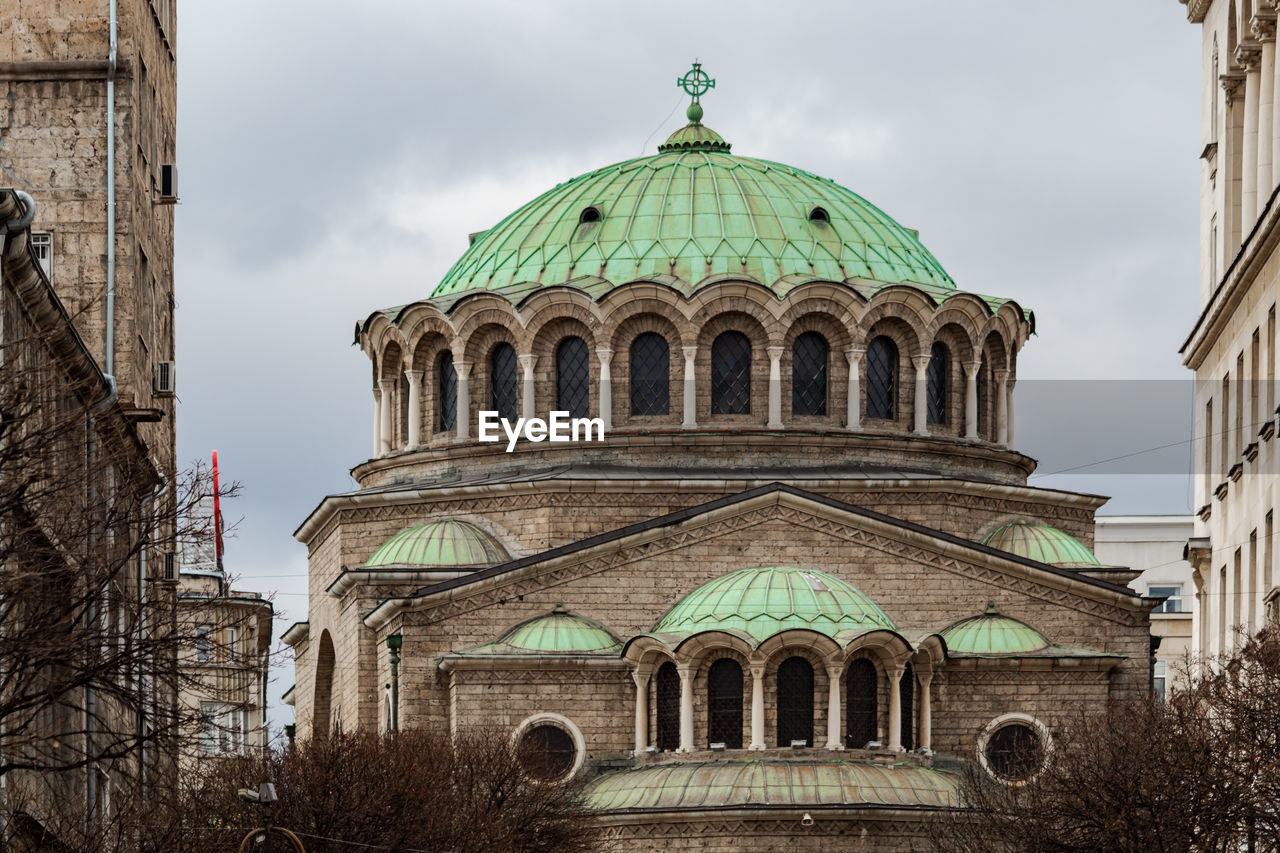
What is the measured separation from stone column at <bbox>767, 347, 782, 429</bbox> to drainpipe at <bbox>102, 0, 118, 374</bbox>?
26.3 m

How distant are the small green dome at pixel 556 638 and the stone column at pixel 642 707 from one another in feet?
2.71

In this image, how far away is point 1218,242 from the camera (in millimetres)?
43344

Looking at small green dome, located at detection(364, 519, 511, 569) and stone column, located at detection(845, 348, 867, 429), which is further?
stone column, located at detection(845, 348, 867, 429)

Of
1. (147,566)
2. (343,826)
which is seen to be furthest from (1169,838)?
(147,566)

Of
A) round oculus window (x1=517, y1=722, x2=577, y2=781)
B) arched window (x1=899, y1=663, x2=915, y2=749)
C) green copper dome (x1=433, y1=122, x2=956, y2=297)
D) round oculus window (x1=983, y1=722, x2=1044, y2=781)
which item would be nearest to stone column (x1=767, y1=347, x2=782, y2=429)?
green copper dome (x1=433, y1=122, x2=956, y2=297)

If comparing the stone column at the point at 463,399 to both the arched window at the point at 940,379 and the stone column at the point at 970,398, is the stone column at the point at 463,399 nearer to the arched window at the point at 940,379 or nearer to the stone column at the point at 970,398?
the arched window at the point at 940,379

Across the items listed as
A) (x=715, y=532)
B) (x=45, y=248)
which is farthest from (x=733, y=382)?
(x=45, y=248)

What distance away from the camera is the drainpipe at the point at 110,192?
4294 centimetres

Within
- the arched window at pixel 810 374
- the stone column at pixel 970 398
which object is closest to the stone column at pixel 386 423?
the arched window at pixel 810 374

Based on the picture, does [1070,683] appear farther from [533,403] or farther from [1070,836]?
[1070,836]

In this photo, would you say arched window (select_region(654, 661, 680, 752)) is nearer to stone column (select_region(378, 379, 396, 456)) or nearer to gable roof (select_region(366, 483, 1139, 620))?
gable roof (select_region(366, 483, 1139, 620))

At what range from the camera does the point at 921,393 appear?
226 ft

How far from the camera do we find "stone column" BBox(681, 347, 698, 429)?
67812 millimetres

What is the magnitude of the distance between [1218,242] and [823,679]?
1833cm
